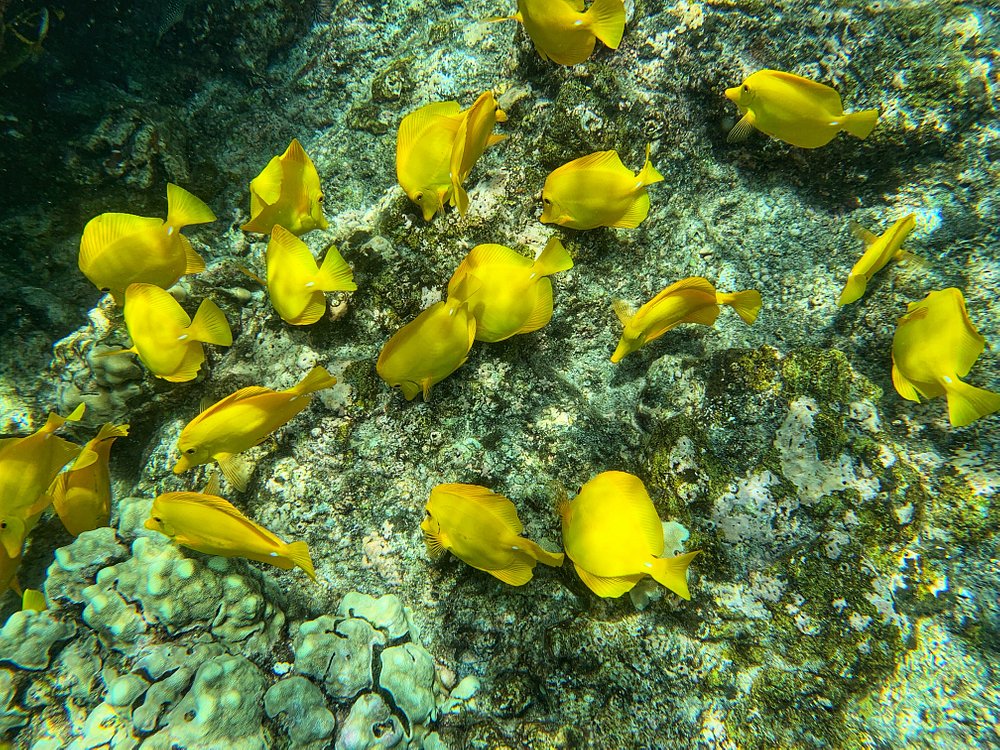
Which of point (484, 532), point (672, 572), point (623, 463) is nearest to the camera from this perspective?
point (672, 572)

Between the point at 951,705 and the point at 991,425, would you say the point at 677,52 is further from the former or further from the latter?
the point at 951,705

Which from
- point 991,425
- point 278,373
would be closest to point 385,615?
point 278,373

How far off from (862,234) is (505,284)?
180cm

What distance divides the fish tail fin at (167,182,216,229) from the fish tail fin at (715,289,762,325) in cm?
236

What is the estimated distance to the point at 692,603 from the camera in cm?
213

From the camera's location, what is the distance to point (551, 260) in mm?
2023

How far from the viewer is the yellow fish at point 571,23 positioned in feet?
6.84

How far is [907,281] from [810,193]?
26.2 inches

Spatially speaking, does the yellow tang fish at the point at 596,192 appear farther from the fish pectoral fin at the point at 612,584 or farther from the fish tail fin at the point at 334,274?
the fish pectoral fin at the point at 612,584

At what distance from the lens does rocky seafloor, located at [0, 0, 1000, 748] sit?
2.04 metres

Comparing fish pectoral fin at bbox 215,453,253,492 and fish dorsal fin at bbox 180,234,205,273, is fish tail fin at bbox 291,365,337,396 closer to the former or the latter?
fish pectoral fin at bbox 215,453,253,492

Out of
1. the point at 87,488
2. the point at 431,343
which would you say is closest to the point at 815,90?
the point at 431,343

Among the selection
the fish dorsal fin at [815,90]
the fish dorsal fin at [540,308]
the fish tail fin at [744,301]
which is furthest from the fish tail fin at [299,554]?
the fish dorsal fin at [815,90]

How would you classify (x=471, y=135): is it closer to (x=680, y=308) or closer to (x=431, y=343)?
(x=431, y=343)
